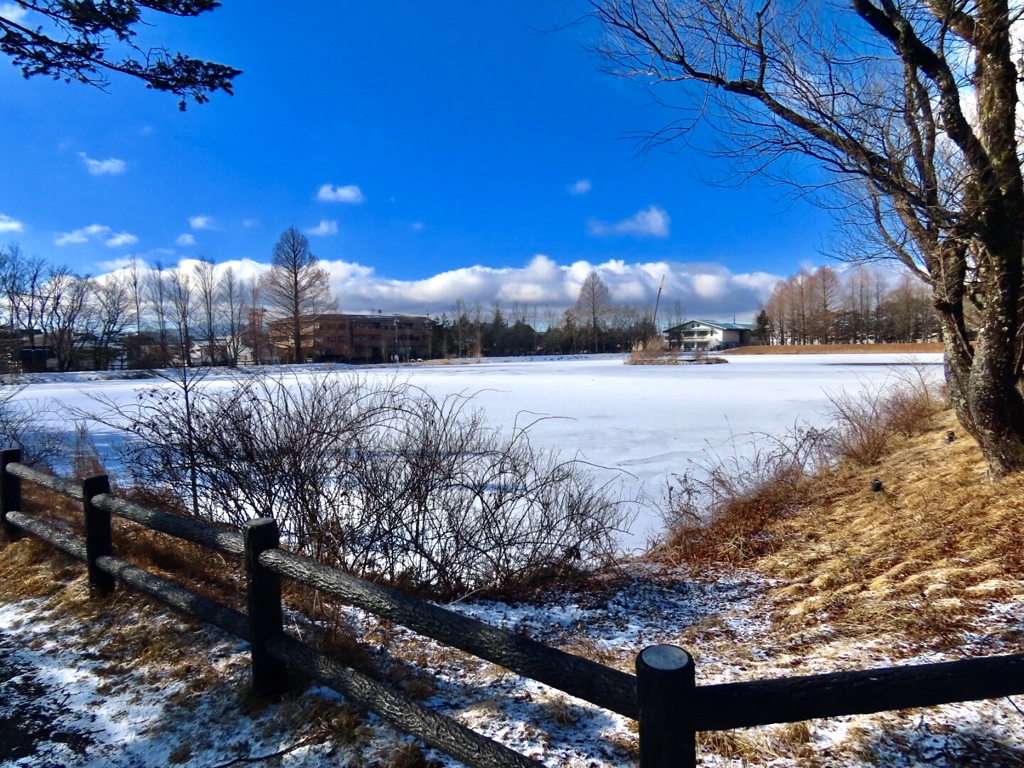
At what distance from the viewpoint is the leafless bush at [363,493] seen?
5070 millimetres

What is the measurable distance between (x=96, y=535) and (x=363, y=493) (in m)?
2.00

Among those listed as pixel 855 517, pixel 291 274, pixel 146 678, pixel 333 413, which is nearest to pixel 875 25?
pixel 855 517

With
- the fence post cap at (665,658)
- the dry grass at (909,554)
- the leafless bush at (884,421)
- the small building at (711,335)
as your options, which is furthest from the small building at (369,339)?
the fence post cap at (665,658)

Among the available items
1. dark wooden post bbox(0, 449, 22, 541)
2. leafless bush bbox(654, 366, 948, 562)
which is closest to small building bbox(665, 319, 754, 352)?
leafless bush bbox(654, 366, 948, 562)

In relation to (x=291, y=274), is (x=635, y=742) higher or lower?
lower

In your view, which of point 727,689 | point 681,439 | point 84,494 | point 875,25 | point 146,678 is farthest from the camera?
point 681,439

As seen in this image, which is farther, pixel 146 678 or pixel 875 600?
pixel 875 600

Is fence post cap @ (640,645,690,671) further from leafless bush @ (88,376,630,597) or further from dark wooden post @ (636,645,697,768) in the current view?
leafless bush @ (88,376,630,597)

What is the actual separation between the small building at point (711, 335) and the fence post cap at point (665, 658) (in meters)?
106

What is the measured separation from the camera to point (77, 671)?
293cm

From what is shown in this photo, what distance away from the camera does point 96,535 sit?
371 centimetres

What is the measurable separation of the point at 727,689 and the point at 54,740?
279 centimetres

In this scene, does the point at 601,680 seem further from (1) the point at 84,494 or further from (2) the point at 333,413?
(2) the point at 333,413

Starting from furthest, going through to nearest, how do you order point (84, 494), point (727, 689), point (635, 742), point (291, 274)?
point (291, 274), point (84, 494), point (635, 742), point (727, 689)
